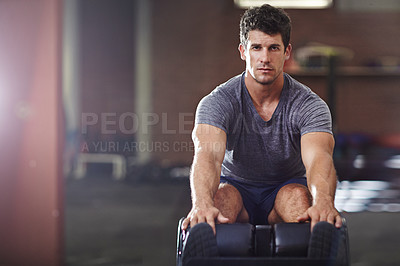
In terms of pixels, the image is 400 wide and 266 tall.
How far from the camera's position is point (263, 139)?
1337 millimetres

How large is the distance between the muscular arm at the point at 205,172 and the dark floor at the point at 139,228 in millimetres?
1164

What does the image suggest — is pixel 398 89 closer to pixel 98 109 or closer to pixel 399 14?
pixel 399 14

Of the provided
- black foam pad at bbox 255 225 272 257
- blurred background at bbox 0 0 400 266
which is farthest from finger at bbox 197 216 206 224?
blurred background at bbox 0 0 400 266

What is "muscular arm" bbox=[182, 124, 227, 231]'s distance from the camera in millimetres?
1092

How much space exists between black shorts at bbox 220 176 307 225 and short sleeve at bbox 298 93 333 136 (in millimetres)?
195

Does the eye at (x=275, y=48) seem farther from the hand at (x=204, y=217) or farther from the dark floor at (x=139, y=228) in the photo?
the dark floor at (x=139, y=228)

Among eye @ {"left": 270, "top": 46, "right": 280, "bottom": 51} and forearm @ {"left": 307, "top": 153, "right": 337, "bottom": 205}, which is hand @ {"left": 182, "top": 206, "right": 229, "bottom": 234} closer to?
forearm @ {"left": 307, "top": 153, "right": 337, "bottom": 205}

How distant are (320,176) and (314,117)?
0.60 ft

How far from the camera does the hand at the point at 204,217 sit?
1.07 metres

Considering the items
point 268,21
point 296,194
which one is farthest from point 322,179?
point 268,21

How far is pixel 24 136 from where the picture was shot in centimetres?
202

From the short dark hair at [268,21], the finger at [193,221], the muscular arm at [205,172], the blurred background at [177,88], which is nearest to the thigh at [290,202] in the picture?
the muscular arm at [205,172]

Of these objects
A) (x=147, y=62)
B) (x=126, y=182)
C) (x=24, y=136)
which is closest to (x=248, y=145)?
(x=24, y=136)

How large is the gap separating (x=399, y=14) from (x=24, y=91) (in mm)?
4809
